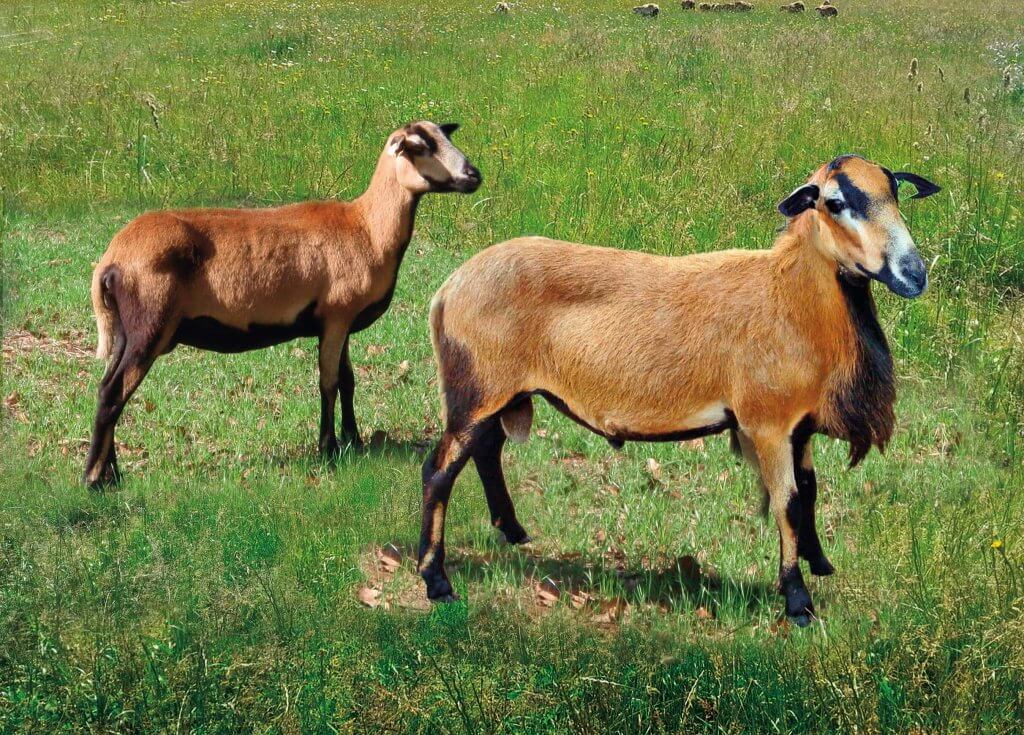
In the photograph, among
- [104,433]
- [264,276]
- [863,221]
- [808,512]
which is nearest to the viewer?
[863,221]

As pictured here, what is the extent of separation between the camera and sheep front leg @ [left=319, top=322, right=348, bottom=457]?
688 centimetres

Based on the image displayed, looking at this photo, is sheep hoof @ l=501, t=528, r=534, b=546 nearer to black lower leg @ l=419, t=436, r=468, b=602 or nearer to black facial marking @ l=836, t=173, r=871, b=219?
black lower leg @ l=419, t=436, r=468, b=602

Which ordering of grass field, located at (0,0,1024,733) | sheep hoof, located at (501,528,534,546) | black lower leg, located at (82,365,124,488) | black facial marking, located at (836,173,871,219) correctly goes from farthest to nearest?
black lower leg, located at (82,365,124,488) → sheep hoof, located at (501,528,534,546) → grass field, located at (0,0,1024,733) → black facial marking, located at (836,173,871,219)

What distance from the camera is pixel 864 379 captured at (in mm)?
4695

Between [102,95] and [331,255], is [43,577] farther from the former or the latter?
[102,95]

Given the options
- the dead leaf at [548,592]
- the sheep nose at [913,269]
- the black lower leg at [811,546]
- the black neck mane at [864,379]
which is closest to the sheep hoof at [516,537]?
the dead leaf at [548,592]

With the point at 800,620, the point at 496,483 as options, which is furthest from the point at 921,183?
the point at 496,483

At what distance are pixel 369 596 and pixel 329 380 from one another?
183 centimetres

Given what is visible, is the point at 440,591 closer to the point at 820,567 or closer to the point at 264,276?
the point at 820,567

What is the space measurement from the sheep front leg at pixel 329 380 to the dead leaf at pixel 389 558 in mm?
1256

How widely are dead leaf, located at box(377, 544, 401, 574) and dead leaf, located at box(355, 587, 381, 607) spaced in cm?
19

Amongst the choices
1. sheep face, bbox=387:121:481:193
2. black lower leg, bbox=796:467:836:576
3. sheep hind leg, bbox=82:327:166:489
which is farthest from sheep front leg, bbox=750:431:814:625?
sheep hind leg, bbox=82:327:166:489

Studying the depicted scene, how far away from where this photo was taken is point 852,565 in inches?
216

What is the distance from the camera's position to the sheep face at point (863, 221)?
4.28m
